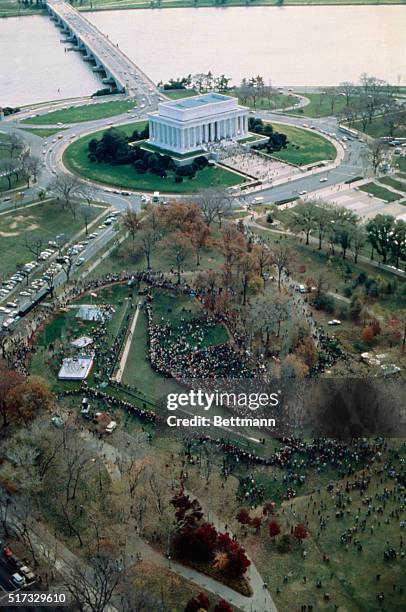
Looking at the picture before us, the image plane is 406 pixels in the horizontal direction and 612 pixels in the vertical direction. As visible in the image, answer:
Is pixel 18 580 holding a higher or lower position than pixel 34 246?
lower

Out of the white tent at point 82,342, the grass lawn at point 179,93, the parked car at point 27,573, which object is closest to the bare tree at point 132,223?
the white tent at point 82,342

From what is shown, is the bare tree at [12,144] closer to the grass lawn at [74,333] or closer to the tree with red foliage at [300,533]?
the grass lawn at [74,333]

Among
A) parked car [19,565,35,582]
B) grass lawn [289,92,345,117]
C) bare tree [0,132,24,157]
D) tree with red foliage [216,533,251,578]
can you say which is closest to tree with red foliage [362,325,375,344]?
tree with red foliage [216,533,251,578]

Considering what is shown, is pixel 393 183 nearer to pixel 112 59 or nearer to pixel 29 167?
pixel 29 167

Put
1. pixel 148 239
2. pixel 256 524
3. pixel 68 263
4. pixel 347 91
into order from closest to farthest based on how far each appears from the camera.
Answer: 1. pixel 256 524
2. pixel 148 239
3. pixel 68 263
4. pixel 347 91

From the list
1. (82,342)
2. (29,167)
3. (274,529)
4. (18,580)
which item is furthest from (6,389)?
(29,167)

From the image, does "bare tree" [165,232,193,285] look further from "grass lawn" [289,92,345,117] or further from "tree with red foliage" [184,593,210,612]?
"grass lawn" [289,92,345,117]
